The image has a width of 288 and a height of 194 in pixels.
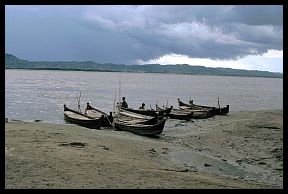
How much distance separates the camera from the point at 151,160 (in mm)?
15852

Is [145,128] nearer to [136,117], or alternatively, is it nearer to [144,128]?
[144,128]

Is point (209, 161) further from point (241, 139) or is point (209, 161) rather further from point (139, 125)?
point (139, 125)

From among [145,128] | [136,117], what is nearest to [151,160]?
[145,128]

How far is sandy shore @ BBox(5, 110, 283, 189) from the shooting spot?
34.1ft

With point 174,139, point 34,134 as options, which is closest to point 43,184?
point 34,134

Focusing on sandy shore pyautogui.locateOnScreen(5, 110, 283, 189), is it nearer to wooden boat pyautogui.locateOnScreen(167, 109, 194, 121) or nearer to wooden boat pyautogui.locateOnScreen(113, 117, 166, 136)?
wooden boat pyautogui.locateOnScreen(113, 117, 166, 136)

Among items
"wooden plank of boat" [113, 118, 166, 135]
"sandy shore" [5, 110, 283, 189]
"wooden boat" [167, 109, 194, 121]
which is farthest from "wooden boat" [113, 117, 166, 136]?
"wooden boat" [167, 109, 194, 121]

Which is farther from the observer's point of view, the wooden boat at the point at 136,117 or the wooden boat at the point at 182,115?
the wooden boat at the point at 182,115

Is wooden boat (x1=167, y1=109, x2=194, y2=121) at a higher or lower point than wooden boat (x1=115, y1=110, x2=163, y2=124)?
lower

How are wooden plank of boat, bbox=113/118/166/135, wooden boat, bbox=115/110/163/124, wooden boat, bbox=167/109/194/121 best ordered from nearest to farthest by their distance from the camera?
wooden plank of boat, bbox=113/118/166/135, wooden boat, bbox=115/110/163/124, wooden boat, bbox=167/109/194/121

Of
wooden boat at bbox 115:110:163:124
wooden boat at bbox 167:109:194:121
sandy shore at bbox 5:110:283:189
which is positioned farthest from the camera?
wooden boat at bbox 167:109:194:121

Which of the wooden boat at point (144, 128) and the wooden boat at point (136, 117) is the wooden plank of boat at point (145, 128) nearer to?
the wooden boat at point (144, 128)

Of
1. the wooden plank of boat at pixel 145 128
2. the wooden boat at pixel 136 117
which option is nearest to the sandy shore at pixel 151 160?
the wooden plank of boat at pixel 145 128

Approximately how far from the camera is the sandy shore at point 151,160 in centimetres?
1038
